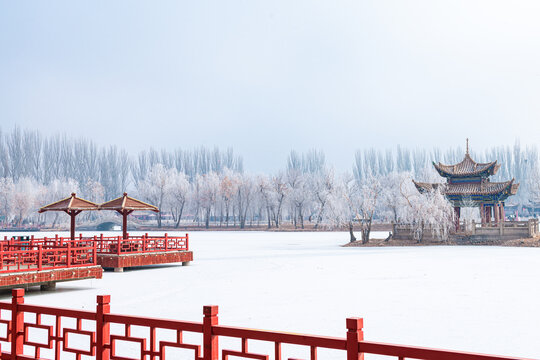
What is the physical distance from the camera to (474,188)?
36.8m

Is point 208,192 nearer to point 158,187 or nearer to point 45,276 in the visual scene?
point 158,187

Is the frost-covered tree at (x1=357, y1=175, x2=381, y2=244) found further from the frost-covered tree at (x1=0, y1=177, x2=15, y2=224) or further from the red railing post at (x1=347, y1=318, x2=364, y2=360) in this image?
the frost-covered tree at (x1=0, y1=177, x2=15, y2=224)

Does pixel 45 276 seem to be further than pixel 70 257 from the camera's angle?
No

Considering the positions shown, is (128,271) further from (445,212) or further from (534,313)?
(445,212)

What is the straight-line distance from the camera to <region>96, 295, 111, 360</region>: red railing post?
165 inches

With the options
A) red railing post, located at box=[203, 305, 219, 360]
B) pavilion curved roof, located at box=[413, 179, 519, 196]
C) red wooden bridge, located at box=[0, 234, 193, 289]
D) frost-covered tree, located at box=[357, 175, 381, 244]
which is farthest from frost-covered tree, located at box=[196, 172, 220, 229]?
red railing post, located at box=[203, 305, 219, 360]

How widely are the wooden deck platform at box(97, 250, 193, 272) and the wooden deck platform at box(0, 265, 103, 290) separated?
162 inches

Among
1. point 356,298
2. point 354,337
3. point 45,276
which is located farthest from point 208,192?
point 354,337

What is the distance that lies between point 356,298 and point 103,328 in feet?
27.0

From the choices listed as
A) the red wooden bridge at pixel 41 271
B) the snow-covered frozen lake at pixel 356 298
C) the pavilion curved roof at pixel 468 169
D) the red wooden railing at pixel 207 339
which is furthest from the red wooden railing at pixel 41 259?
the pavilion curved roof at pixel 468 169

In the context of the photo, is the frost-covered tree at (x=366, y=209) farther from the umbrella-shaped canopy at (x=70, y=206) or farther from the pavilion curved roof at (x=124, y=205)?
the umbrella-shaped canopy at (x=70, y=206)

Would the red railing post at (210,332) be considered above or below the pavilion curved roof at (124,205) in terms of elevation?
below

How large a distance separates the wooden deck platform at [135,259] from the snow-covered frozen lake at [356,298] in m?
0.36

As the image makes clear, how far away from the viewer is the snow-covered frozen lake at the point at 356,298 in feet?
26.7
